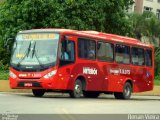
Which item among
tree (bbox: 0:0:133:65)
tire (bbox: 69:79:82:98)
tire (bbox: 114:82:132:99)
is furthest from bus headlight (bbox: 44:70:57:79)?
tree (bbox: 0:0:133:65)

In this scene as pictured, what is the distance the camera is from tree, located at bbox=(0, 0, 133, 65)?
36.0 metres

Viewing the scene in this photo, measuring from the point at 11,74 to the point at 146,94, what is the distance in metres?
15.5

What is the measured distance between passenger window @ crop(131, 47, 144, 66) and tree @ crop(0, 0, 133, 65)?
6416 millimetres

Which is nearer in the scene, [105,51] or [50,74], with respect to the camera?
[50,74]

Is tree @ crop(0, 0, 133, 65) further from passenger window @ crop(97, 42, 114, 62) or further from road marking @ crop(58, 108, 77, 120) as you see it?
road marking @ crop(58, 108, 77, 120)

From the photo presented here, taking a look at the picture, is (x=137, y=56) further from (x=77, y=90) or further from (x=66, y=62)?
(x=66, y=62)

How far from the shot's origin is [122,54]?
28.7 metres

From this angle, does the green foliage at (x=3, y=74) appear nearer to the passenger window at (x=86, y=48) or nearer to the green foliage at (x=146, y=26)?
the passenger window at (x=86, y=48)

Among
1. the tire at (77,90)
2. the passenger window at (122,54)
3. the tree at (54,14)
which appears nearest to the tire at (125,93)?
the passenger window at (122,54)

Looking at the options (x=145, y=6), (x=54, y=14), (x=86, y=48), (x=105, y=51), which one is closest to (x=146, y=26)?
(x=145, y=6)

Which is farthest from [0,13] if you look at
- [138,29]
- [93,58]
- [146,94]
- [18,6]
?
[138,29]

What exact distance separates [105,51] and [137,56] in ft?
10.9

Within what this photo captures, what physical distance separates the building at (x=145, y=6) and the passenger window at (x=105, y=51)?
137 feet

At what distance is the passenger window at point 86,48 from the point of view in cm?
2523
